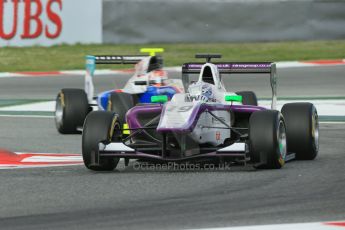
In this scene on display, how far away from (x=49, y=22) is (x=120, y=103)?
12175mm

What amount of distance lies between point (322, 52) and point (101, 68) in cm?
503

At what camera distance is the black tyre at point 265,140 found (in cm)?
1055

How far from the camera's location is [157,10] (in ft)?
87.7

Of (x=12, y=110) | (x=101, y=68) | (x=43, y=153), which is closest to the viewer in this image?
(x=43, y=153)

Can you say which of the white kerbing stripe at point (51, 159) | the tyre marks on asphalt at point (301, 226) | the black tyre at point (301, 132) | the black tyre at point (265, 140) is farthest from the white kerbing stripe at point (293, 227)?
the white kerbing stripe at point (51, 159)

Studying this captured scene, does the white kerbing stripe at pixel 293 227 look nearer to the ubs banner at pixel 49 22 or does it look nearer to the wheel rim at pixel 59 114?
the wheel rim at pixel 59 114

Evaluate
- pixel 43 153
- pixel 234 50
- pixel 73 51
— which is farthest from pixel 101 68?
pixel 43 153

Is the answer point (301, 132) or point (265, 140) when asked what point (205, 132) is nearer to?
point (265, 140)

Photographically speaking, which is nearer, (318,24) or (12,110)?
(12,110)

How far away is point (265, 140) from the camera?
416 inches

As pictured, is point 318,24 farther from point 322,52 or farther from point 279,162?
point 279,162

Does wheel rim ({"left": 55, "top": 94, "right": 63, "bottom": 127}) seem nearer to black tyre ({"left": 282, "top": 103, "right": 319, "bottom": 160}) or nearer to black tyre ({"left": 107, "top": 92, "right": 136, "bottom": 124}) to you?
black tyre ({"left": 107, "top": 92, "right": 136, "bottom": 124})

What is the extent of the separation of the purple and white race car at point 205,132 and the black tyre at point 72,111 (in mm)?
3241

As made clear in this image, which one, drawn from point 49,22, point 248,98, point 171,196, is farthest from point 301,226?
point 49,22
